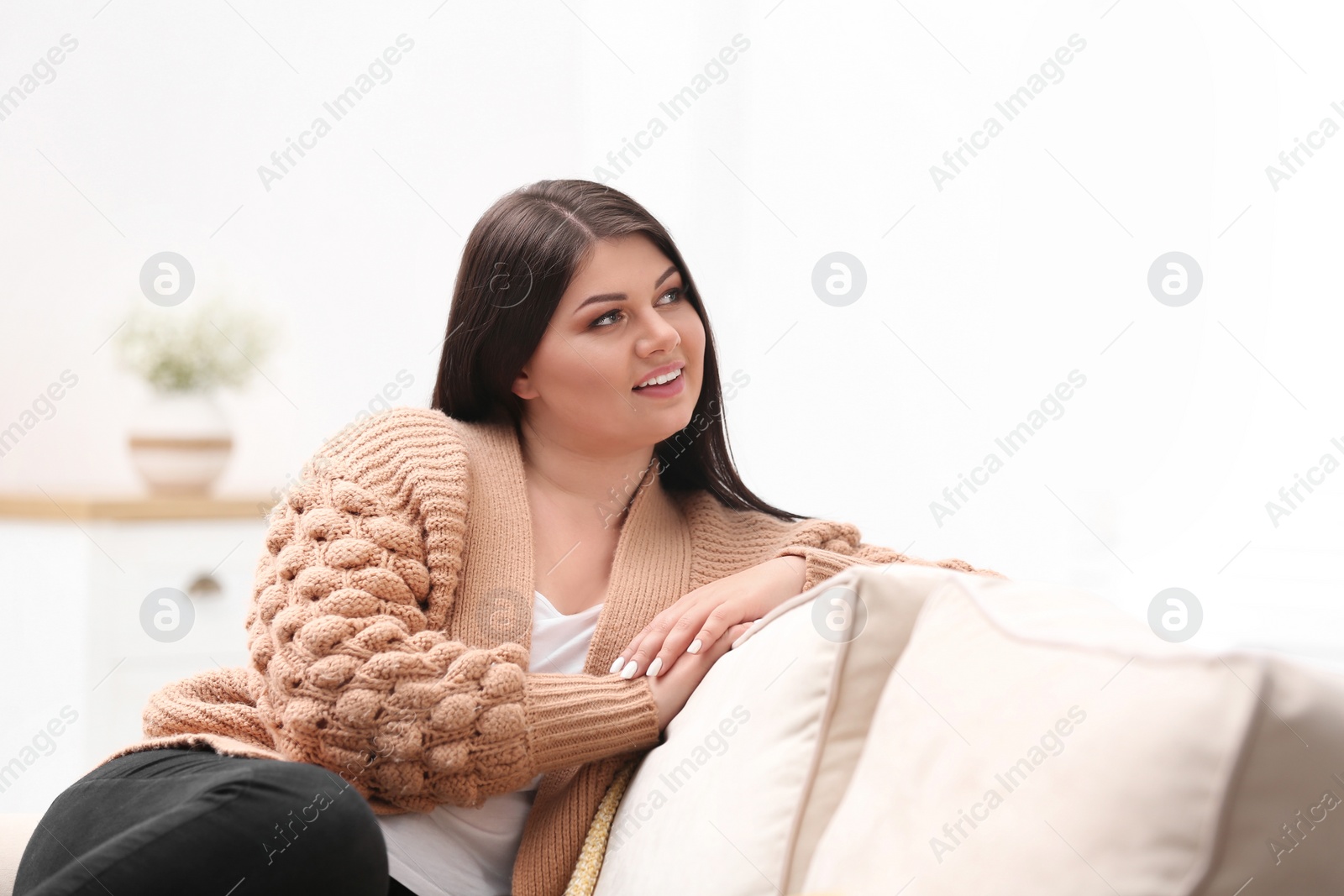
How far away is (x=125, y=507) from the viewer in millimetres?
2156

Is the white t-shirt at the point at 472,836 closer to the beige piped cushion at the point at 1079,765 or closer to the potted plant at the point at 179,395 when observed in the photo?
the beige piped cushion at the point at 1079,765

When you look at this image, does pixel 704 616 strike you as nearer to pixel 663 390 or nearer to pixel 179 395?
pixel 663 390

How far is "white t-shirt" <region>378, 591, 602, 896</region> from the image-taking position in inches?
45.5

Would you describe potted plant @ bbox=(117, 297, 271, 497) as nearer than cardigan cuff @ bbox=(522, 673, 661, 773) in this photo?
No

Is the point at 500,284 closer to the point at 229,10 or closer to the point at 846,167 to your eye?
the point at 846,167

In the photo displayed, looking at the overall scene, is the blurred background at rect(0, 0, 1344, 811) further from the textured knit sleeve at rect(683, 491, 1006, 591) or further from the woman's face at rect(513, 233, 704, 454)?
the woman's face at rect(513, 233, 704, 454)

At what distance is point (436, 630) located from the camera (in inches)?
46.8

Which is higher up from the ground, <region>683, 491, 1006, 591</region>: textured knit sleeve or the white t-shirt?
<region>683, 491, 1006, 591</region>: textured knit sleeve

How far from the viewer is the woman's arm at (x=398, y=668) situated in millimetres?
1067

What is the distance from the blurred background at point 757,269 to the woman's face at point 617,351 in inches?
34.8

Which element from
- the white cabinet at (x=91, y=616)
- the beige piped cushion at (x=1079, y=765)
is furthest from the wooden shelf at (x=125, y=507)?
the beige piped cushion at (x=1079, y=765)

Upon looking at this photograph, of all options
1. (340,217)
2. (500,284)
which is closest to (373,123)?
(340,217)

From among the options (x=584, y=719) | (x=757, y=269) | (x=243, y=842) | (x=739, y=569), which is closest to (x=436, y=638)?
(x=584, y=719)

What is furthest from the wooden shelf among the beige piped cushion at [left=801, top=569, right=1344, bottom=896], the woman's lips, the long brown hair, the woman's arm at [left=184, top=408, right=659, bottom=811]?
the beige piped cushion at [left=801, top=569, right=1344, bottom=896]
